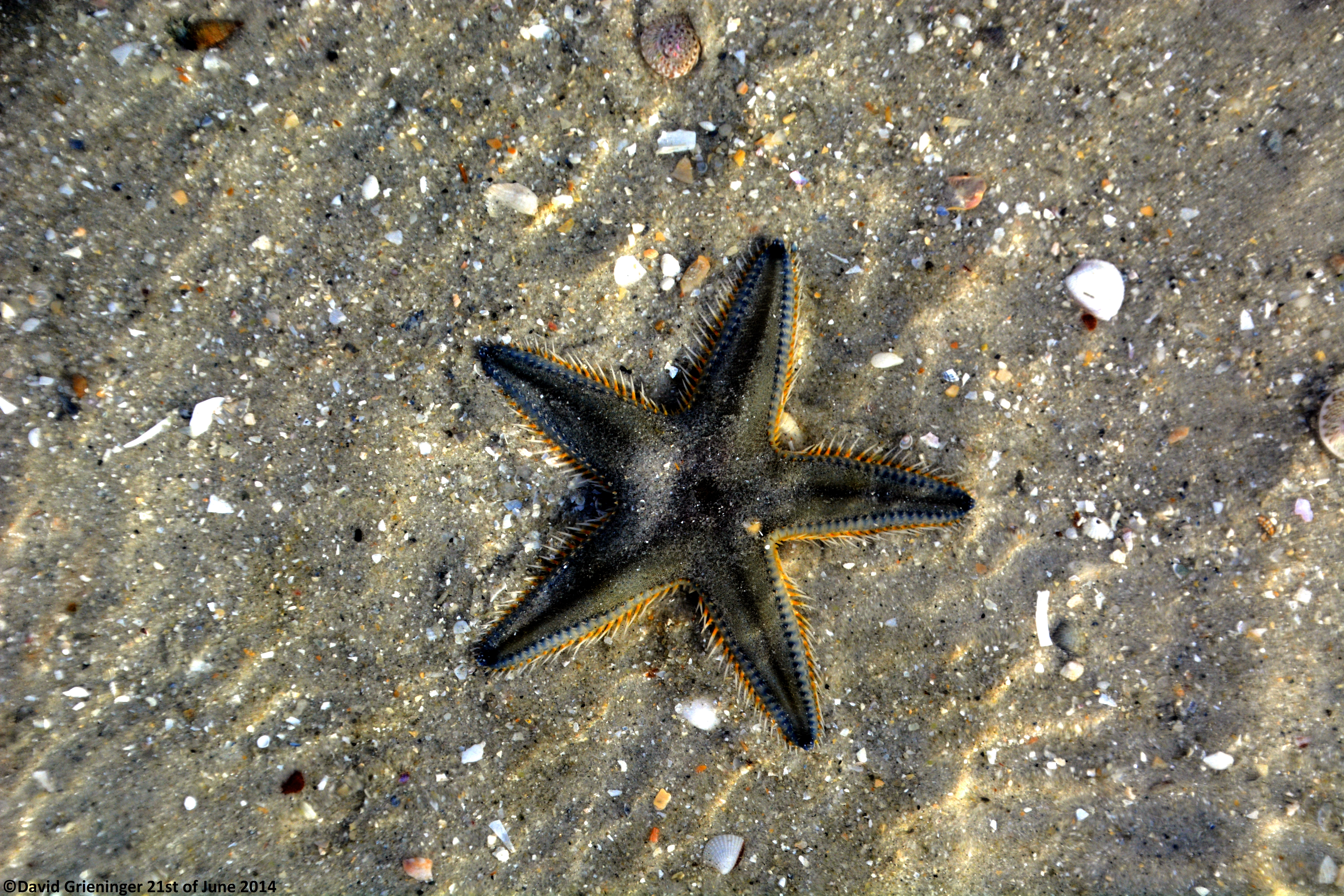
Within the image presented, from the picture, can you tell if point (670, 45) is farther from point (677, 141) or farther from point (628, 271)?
point (628, 271)

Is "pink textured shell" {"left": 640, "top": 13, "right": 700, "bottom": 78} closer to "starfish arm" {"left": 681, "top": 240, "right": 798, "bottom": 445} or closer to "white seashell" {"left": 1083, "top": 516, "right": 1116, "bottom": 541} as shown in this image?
"starfish arm" {"left": 681, "top": 240, "right": 798, "bottom": 445}

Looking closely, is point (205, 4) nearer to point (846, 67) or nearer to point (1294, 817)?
point (846, 67)

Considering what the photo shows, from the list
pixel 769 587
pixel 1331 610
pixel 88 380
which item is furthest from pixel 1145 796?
pixel 88 380

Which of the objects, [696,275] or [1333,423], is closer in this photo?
[1333,423]

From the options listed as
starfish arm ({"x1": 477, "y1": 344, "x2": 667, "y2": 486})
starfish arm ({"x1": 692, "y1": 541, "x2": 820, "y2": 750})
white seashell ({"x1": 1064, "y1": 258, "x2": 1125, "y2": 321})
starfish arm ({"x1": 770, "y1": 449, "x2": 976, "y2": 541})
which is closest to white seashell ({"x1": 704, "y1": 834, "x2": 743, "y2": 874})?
starfish arm ({"x1": 692, "y1": 541, "x2": 820, "y2": 750})

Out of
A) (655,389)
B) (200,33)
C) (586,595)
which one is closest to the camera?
(586,595)

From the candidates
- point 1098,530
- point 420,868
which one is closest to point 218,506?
point 420,868

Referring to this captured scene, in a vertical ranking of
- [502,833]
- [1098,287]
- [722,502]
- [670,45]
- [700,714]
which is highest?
[670,45]
